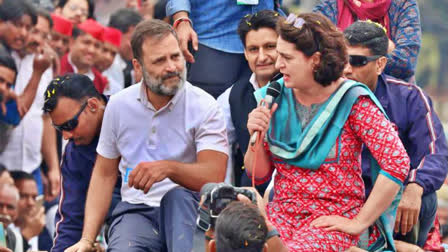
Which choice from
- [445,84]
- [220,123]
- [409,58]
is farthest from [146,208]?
[445,84]

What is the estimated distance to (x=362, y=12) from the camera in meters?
5.43

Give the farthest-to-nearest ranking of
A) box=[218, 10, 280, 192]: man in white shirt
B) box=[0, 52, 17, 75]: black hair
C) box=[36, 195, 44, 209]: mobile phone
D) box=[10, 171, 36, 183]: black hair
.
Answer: box=[36, 195, 44, 209]: mobile phone
box=[10, 171, 36, 183]: black hair
box=[0, 52, 17, 75]: black hair
box=[218, 10, 280, 192]: man in white shirt

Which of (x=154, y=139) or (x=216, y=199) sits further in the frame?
(x=154, y=139)

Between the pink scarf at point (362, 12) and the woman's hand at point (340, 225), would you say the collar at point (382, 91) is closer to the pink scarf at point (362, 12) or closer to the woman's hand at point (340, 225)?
the pink scarf at point (362, 12)

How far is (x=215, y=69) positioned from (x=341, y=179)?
161 cm

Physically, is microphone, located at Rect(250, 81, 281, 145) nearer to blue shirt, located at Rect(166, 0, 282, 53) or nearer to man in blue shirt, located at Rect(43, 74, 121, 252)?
man in blue shirt, located at Rect(43, 74, 121, 252)

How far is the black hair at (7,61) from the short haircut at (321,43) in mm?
3330

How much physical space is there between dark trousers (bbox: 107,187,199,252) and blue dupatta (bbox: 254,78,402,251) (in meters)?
0.56

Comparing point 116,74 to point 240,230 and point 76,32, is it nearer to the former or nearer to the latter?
point 76,32

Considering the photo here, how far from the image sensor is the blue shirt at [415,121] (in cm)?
495

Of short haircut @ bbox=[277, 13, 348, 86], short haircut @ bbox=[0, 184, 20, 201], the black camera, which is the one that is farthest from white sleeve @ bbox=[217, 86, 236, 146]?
short haircut @ bbox=[0, 184, 20, 201]

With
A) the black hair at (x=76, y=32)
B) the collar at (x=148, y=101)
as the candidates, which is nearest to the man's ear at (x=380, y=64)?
the collar at (x=148, y=101)

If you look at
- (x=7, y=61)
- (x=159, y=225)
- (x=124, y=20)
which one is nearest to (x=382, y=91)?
(x=159, y=225)

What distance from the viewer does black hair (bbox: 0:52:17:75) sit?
687 cm
